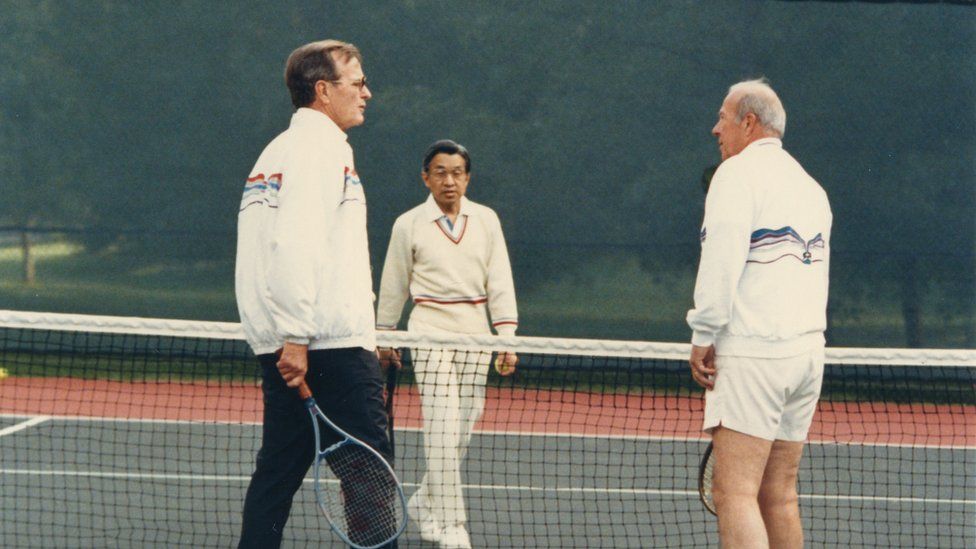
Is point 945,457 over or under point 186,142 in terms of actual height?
under

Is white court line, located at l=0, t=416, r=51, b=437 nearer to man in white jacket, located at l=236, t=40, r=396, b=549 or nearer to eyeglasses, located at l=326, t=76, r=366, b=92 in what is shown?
man in white jacket, located at l=236, t=40, r=396, b=549

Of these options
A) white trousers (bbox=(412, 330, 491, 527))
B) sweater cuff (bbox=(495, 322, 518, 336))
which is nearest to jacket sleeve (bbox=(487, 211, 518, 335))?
sweater cuff (bbox=(495, 322, 518, 336))

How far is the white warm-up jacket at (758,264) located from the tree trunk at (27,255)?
899 cm

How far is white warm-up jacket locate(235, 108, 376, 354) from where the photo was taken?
3.24 meters

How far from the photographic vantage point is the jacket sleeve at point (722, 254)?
3.35 m

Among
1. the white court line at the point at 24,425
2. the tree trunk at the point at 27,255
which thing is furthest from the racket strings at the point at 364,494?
the tree trunk at the point at 27,255

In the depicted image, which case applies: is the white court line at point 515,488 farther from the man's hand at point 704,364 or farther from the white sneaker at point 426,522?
the man's hand at point 704,364

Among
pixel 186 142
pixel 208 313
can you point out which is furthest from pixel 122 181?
pixel 208 313

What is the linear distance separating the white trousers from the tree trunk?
7.43 metres

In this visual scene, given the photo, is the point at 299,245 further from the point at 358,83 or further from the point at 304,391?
the point at 358,83

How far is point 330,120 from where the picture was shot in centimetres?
347

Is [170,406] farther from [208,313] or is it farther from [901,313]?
[901,313]

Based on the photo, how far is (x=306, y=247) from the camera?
3.24m

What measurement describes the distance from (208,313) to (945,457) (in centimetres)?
630
